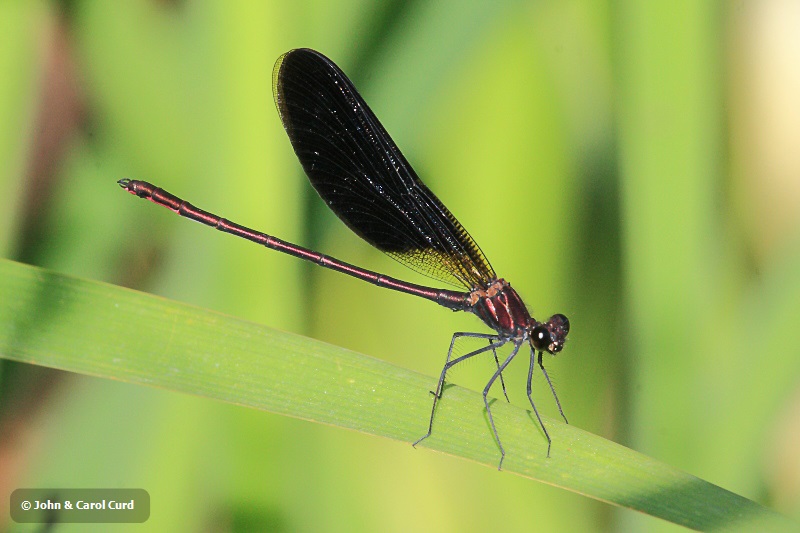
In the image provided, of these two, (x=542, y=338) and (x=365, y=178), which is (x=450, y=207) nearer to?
(x=365, y=178)

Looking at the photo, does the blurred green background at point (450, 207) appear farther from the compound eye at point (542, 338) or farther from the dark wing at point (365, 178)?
the compound eye at point (542, 338)

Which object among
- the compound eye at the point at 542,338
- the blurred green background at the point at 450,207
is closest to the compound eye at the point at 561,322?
the compound eye at the point at 542,338

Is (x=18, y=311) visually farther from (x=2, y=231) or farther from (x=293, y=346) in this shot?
(x=2, y=231)

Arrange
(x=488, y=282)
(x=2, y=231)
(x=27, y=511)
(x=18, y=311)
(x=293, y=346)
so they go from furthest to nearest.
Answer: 1. (x=488, y=282)
2. (x=2, y=231)
3. (x=27, y=511)
4. (x=293, y=346)
5. (x=18, y=311)

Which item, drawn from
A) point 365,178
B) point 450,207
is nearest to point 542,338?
point 450,207

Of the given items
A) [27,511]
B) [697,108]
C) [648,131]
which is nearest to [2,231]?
[27,511]

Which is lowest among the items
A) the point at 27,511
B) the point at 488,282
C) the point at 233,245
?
the point at 27,511

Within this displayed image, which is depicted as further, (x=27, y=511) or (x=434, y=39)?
(x=434, y=39)
